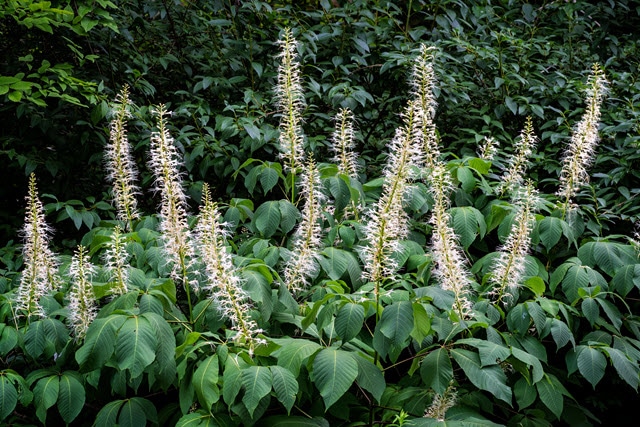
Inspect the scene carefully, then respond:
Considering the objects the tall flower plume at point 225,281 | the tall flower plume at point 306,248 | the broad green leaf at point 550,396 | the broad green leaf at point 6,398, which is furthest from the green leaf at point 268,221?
the broad green leaf at point 550,396

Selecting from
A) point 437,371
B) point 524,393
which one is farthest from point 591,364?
point 437,371

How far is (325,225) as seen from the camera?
425 centimetres

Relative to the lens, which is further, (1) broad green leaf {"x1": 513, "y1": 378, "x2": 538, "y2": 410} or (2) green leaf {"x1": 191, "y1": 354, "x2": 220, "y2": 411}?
(1) broad green leaf {"x1": 513, "y1": 378, "x2": 538, "y2": 410}

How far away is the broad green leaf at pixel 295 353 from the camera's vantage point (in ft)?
8.83

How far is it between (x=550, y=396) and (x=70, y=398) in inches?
86.6

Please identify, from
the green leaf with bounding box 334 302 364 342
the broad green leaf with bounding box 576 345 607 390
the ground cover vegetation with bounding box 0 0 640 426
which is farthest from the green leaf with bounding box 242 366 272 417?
the broad green leaf with bounding box 576 345 607 390

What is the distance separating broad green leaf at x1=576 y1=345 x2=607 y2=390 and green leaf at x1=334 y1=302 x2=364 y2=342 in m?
1.24

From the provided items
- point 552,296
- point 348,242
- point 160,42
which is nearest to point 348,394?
point 348,242

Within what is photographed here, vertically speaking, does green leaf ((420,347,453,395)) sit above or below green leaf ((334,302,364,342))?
below

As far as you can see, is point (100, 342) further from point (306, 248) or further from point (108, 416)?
point (306, 248)

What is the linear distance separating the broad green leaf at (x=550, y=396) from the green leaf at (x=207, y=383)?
60.6 inches

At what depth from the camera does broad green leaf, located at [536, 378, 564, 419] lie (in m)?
3.11

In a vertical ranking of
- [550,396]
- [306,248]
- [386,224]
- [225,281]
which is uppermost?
[386,224]

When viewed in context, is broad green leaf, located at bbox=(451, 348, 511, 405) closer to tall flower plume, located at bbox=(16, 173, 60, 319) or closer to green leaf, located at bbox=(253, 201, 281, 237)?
green leaf, located at bbox=(253, 201, 281, 237)
